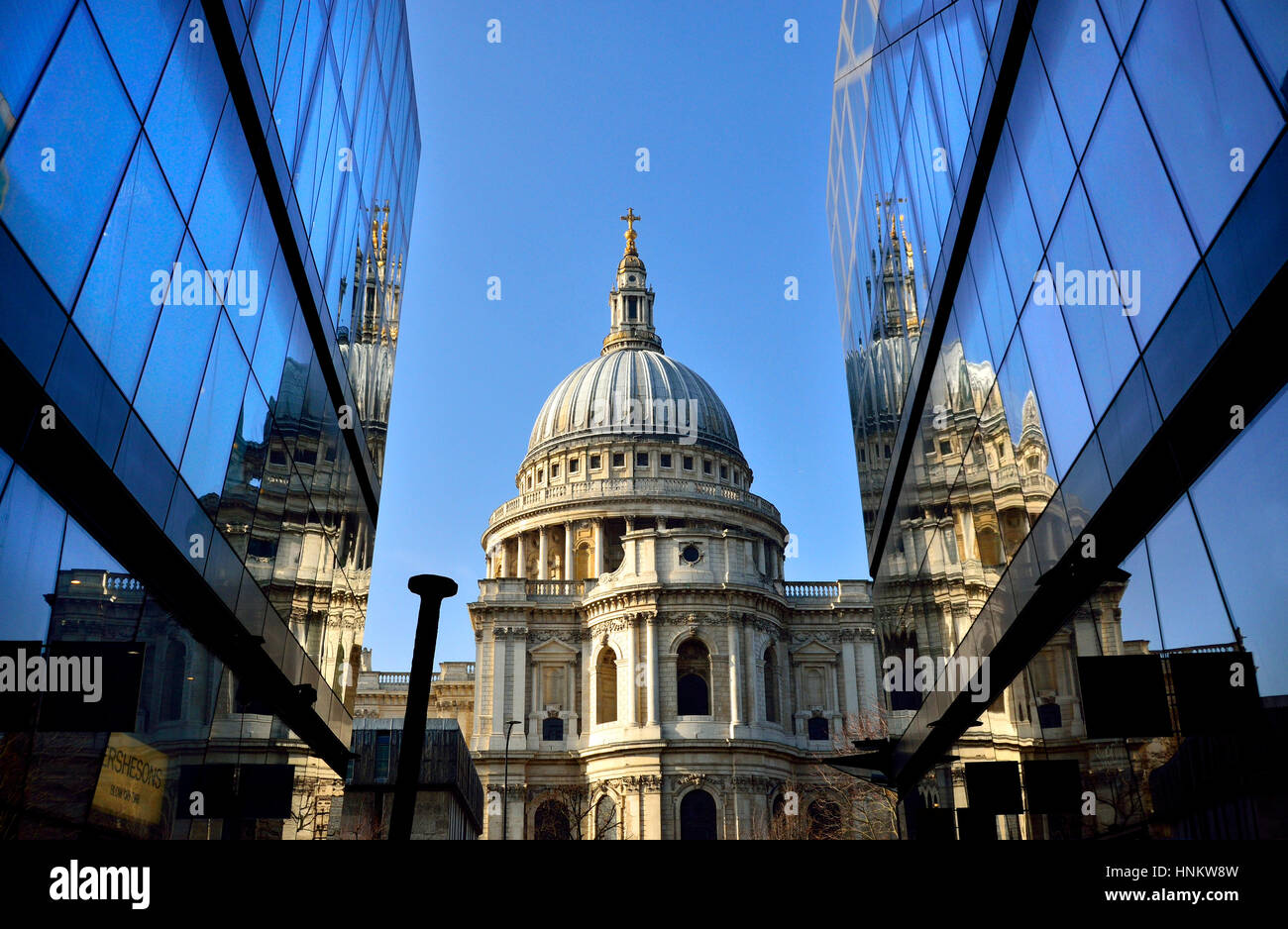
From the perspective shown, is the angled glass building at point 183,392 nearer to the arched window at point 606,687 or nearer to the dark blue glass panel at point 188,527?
the dark blue glass panel at point 188,527

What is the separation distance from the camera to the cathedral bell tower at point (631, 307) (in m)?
115

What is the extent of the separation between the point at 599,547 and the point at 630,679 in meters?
19.5

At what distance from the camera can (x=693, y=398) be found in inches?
4173

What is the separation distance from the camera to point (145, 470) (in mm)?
14242

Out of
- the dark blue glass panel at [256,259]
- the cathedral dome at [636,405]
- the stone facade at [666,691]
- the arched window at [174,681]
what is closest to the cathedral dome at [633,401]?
the cathedral dome at [636,405]

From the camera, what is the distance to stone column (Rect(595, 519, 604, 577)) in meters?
87.2

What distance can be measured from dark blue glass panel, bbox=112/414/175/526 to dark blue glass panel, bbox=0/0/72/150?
15.0 feet

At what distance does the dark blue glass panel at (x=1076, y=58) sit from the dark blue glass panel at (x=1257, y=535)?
4.39 metres

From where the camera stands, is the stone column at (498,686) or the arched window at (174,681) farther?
the stone column at (498,686)

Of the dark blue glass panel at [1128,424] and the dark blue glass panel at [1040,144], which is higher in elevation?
A: the dark blue glass panel at [1040,144]
